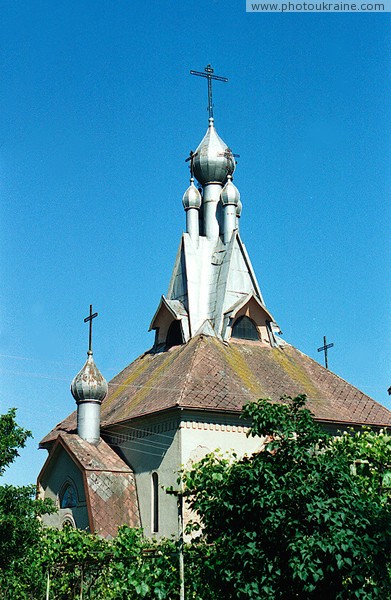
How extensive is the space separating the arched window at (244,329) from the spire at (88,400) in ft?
16.1

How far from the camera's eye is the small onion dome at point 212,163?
112ft

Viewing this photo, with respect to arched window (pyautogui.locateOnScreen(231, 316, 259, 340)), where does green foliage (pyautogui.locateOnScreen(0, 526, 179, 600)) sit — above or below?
below

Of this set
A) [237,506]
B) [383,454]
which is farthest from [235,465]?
[383,454]

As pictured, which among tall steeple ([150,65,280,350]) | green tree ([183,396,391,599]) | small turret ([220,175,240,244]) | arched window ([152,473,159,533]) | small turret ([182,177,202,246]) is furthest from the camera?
small turret ([182,177,202,246])

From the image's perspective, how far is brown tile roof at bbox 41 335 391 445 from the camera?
25.8m

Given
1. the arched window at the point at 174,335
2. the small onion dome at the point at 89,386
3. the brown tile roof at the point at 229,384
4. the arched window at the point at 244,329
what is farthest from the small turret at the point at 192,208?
the small onion dome at the point at 89,386

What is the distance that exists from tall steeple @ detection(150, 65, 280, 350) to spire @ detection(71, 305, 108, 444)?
3.50 m

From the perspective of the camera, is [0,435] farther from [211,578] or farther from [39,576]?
[211,578]

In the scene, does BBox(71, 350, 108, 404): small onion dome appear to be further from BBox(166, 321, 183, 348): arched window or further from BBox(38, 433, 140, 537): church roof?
BBox(166, 321, 183, 348): arched window

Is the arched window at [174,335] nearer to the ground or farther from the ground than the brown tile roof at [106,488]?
farther from the ground

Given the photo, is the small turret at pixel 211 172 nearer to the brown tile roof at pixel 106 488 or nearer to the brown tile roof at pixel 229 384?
the brown tile roof at pixel 229 384

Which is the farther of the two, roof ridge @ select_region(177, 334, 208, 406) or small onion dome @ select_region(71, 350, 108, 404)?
small onion dome @ select_region(71, 350, 108, 404)

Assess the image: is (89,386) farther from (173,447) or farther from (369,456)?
(369,456)

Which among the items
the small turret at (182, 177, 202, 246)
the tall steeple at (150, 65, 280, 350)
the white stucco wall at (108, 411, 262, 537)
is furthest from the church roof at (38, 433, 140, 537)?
the small turret at (182, 177, 202, 246)
